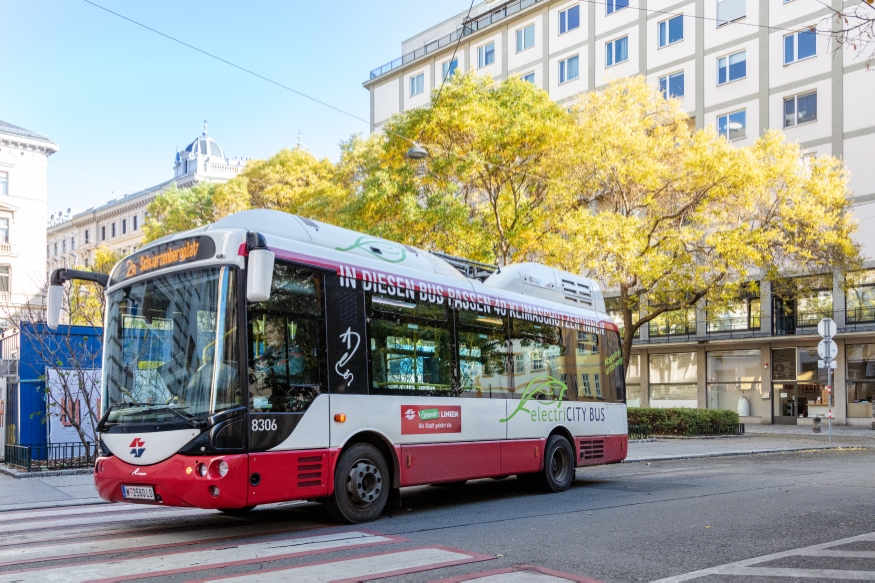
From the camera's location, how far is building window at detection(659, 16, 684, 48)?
4441 cm

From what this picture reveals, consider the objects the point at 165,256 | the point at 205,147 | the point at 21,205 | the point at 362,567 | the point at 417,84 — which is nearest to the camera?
the point at 362,567

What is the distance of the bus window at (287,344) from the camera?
8.34m

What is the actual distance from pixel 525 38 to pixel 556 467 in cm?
4172

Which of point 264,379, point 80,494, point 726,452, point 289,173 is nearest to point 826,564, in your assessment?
point 264,379

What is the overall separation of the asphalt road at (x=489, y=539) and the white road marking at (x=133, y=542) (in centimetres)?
2

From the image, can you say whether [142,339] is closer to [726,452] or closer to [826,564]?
[826,564]

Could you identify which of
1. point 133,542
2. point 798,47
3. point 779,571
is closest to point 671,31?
point 798,47

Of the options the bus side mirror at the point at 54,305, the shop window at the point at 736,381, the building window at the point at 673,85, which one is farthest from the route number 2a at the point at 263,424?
the building window at the point at 673,85

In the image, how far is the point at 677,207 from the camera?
2764cm

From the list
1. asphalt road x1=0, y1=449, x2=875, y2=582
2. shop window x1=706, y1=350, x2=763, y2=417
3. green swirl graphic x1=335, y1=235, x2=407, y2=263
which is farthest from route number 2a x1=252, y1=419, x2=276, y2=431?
shop window x1=706, y1=350, x2=763, y2=417

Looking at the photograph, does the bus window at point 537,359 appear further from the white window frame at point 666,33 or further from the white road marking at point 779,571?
the white window frame at point 666,33

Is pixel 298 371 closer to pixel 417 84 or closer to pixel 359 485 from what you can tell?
pixel 359 485

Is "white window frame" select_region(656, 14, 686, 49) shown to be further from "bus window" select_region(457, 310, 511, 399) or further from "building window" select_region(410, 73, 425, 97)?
"bus window" select_region(457, 310, 511, 399)

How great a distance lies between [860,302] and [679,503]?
105 feet
